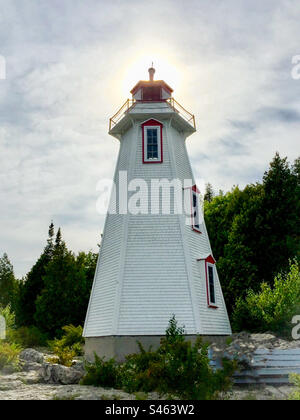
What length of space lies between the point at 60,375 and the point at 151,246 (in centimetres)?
670

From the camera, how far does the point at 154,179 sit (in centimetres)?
2030

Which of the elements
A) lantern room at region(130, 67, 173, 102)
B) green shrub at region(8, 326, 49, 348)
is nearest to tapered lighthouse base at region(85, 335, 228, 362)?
lantern room at region(130, 67, 173, 102)

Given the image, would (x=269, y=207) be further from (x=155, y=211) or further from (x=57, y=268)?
(x=57, y=268)

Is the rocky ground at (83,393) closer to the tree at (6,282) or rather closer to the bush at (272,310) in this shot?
the bush at (272,310)

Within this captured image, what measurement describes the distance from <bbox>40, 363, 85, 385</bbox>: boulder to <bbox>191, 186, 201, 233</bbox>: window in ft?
28.9

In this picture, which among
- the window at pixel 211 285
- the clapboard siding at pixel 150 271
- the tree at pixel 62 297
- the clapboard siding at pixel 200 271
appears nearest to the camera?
the clapboard siding at pixel 150 271

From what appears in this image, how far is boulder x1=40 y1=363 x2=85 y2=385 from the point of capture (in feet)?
49.7

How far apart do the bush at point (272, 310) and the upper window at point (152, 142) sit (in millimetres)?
8673

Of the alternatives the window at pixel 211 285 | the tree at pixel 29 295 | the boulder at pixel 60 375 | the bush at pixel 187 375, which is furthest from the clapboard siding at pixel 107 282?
the tree at pixel 29 295

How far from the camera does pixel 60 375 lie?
15273 millimetres

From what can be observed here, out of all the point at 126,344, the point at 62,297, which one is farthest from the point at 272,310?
the point at 62,297

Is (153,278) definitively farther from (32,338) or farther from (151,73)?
(32,338)

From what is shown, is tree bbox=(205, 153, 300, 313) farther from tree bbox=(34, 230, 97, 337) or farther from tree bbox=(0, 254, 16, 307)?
tree bbox=(0, 254, 16, 307)

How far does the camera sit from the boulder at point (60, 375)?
15.2m
